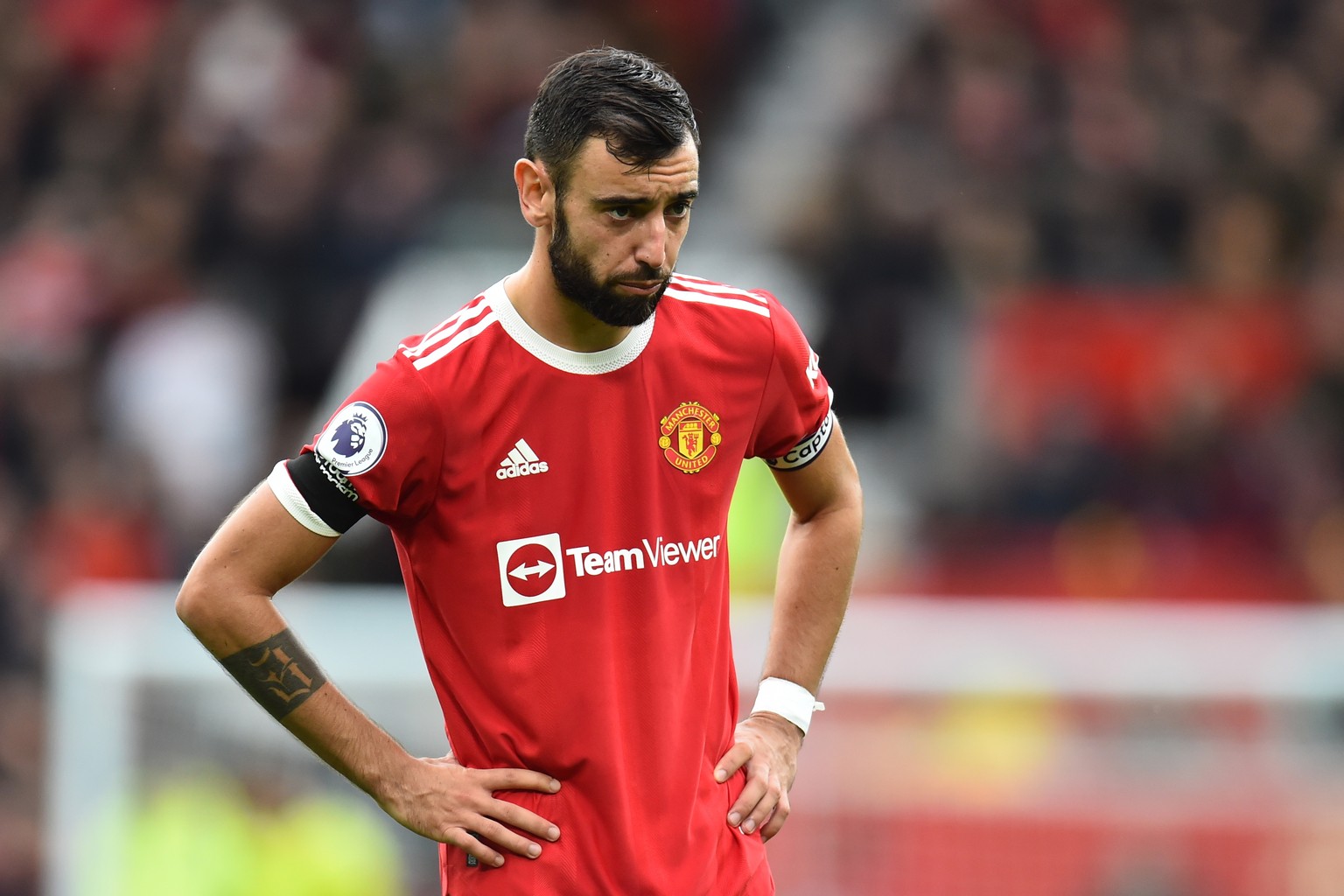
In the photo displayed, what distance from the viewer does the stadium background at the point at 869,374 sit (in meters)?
7.75

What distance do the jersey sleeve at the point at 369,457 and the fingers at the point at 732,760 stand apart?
807mm

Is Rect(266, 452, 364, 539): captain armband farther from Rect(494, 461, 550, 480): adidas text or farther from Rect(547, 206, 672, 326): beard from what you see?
Rect(547, 206, 672, 326): beard

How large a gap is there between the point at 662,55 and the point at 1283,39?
389cm

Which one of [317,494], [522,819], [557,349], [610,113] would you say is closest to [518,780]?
[522,819]

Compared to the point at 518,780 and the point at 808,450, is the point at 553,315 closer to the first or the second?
the point at 808,450

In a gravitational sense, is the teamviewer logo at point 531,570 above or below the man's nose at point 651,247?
below

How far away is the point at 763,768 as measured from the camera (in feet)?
13.2

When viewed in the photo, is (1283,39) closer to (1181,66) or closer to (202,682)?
(1181,66)

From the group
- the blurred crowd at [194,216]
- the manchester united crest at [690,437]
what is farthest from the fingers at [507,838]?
the blurred crowd at [194,216]

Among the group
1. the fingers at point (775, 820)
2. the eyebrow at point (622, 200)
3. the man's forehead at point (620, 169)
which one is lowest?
the fingers at point (775, 820)

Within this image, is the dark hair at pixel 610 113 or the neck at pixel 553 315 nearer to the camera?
the dark hair at pixel 610 113

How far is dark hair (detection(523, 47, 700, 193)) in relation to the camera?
3564 mm

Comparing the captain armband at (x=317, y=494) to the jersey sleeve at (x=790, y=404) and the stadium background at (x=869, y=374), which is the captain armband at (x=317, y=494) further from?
the stadium background at (x=869, y=374)

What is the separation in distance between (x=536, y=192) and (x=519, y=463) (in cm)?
50
